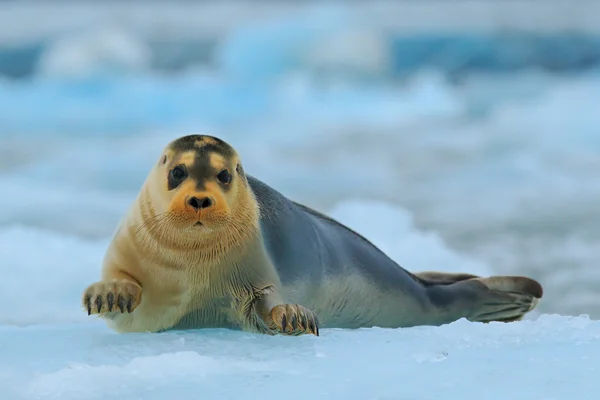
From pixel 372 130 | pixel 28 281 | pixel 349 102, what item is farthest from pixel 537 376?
pixel 349 102

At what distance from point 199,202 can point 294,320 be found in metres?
0.39

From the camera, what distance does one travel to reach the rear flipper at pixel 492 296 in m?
3.64

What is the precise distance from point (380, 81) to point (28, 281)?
35.2 feet

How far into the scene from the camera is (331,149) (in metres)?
9.89

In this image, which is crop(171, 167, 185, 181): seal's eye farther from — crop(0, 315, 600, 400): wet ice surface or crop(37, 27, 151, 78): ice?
crop(37, 27, 151, 78): ice

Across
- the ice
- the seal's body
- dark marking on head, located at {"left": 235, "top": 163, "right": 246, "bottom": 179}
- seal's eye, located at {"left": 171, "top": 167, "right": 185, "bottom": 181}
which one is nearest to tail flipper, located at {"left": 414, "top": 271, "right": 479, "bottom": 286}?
the seal's body

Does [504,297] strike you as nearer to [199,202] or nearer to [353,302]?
[353,302]

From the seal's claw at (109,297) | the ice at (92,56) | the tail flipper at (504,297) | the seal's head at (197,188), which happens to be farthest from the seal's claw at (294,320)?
the ice at (92,56)

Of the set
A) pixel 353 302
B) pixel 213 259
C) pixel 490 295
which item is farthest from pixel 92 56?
pixel 213 259

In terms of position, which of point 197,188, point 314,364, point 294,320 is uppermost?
Result: point 197,188

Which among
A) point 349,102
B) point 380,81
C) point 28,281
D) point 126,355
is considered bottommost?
point 126,355

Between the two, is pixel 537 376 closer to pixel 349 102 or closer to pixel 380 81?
pixel 349 102

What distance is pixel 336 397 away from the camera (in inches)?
89.8

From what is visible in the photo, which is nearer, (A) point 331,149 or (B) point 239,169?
(B) point 239,169
